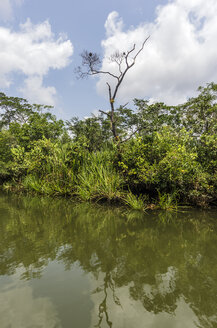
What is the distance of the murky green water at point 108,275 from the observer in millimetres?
1698

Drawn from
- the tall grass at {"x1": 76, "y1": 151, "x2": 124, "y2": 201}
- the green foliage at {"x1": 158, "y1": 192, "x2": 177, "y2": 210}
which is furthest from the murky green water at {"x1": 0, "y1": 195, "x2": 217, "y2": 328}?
the tall grass at {"x1": 76, "y1": 151, "x2": 124, "y2": 201}

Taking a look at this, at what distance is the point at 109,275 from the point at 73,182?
5.73m

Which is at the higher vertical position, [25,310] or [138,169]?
[138,169]

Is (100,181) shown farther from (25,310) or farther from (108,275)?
(25,310)

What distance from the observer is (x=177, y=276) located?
232 centimetres

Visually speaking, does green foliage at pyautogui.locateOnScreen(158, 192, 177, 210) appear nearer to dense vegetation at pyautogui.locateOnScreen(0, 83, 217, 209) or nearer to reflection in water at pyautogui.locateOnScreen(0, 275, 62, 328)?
dense vegetation at pyautogui.locateOnScreen(0, 83, 217, 209)

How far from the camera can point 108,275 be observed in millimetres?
2334

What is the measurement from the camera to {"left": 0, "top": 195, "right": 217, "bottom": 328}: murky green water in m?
1.70

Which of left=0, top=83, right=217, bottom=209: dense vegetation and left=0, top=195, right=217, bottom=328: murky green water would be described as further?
left=0, top=83, right=217, bottom=209: dense vegetation

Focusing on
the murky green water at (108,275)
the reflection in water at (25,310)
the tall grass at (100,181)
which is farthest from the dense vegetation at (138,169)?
the reflection in water at (25,310)

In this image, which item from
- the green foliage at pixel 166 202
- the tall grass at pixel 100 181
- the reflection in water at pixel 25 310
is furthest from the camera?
the tall grass at pixel 100 181

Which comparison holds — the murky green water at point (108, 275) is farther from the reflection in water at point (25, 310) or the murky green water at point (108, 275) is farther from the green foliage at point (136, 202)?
the green foliage at point (136, 202)

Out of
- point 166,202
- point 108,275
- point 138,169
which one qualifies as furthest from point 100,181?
point 108,275

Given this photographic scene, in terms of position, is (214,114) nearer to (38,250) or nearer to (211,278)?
(211,278)
